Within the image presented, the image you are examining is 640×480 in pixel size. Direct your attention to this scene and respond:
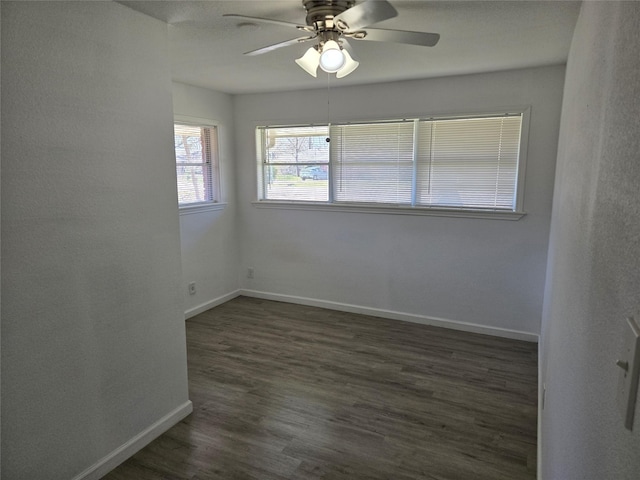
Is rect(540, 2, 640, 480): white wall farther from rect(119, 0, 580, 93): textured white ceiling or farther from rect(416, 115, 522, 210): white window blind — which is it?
rect(416, 115, 522, 210): white window blind

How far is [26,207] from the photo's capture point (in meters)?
1.76

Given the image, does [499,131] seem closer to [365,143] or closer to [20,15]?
[365,143]

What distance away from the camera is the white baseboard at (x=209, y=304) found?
14.6 feet

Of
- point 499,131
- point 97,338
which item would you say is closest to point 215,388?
point 97,338

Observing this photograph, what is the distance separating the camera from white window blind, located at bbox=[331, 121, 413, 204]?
411cm

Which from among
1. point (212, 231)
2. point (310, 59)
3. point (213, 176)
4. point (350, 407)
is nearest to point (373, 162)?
point (213, 176)

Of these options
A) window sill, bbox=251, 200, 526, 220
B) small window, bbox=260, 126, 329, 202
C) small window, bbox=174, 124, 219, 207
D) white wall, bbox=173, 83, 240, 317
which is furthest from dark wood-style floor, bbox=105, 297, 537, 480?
small window, bbox=260, 126, 329, 202

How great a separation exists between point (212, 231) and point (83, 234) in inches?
106

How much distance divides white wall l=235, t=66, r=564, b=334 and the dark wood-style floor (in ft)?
1.24

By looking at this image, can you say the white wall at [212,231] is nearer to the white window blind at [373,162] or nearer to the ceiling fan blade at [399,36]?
the white window blind at [373,162]

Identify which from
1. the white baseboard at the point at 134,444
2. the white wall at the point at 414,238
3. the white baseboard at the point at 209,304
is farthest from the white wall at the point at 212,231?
the white baseboard at the point at 134,444

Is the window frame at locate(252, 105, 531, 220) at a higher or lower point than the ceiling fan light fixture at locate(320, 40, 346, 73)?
lower

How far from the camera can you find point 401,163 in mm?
4129

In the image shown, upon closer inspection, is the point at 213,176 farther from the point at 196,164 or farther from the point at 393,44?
the point at 393,44
